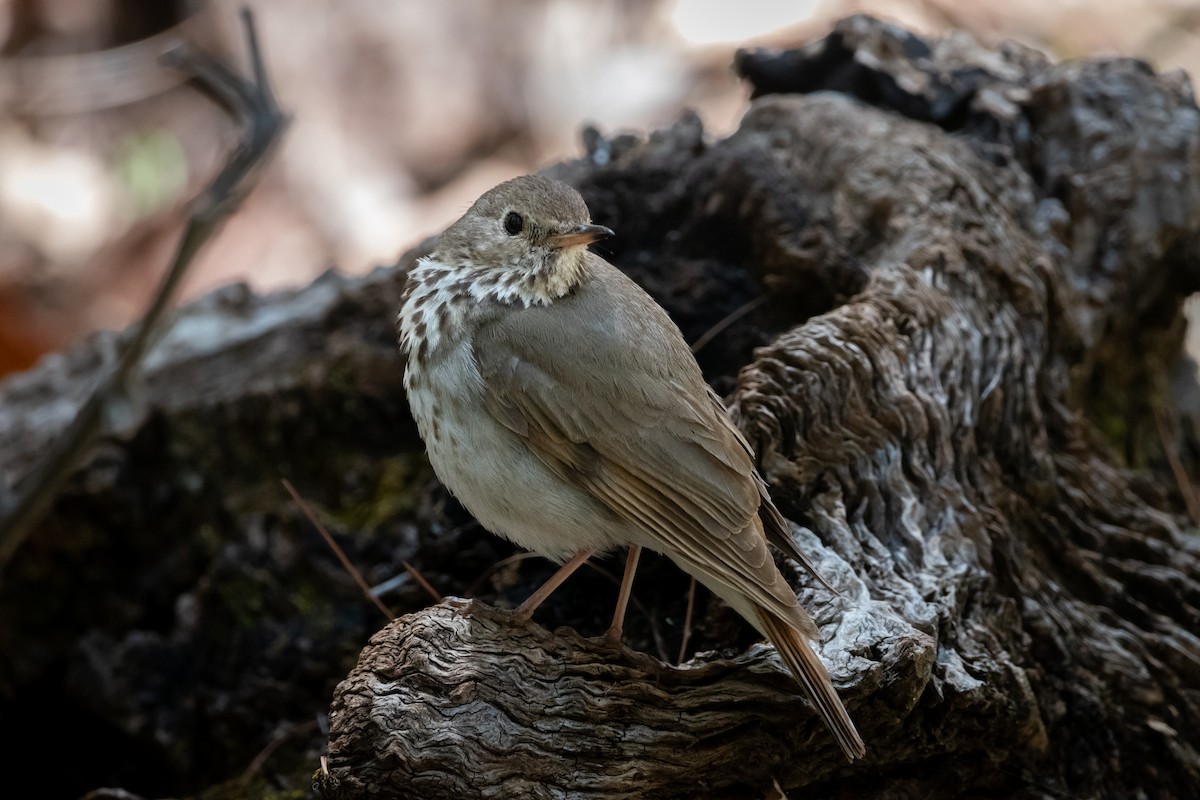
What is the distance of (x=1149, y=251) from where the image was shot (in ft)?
14.4

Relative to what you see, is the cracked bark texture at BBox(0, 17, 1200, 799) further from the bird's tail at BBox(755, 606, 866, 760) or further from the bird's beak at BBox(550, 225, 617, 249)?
the bird's beak at BBox(550, 225, 617, 249)

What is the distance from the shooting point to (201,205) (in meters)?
2.86

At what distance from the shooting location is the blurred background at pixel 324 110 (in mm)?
8938

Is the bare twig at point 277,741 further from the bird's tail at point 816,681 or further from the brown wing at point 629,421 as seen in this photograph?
the bird's tail at point 816,681

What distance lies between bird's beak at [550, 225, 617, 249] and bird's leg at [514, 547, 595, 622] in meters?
0.79

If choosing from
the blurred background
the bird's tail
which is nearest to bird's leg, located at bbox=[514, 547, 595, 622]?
the bird's tail

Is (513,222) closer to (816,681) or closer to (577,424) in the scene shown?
(577,424)

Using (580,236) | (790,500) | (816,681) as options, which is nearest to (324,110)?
(580,236)

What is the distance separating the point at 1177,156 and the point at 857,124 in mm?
1149

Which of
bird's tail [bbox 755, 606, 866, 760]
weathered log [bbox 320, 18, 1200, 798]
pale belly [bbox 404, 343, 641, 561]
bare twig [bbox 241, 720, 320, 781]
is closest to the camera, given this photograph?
bird's tail [bbox 755, 606, 866, 760]

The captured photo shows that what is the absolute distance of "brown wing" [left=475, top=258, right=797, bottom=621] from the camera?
2828 mm

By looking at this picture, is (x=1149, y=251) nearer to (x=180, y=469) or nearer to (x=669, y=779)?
(x=669, y=779)

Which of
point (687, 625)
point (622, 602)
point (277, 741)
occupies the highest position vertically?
point (622, 602)

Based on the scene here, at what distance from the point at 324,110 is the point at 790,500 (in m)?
7.18
